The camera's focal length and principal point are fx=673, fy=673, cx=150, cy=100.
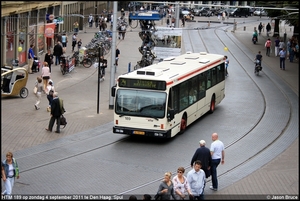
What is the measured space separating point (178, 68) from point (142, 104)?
11.2 feet

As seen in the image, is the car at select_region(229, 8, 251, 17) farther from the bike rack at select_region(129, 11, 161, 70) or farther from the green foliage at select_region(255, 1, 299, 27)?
the bike rack at select_region(129, 11, 161, 70)

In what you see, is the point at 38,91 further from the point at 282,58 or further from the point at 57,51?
the point at 282,58

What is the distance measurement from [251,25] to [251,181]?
208 ft

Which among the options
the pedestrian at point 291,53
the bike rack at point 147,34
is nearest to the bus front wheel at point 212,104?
the bike rack at point 147,34

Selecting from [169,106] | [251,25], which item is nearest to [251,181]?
[169,106]

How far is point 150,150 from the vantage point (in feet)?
71.9

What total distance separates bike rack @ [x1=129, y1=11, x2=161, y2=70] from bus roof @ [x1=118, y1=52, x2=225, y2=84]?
1077 centimetres

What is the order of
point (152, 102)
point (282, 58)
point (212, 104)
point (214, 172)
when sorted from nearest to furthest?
point (214, 172), point (152, 102), point (212, 104), point (282, 58)

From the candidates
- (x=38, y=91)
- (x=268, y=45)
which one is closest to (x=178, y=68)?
(x=38, y=91)

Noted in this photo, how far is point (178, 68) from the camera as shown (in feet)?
83.5

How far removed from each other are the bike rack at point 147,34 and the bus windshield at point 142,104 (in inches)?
675

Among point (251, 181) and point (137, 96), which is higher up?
point (137, 96)

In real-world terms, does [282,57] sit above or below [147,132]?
above

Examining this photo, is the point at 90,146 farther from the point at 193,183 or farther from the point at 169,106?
the point at 193,183
